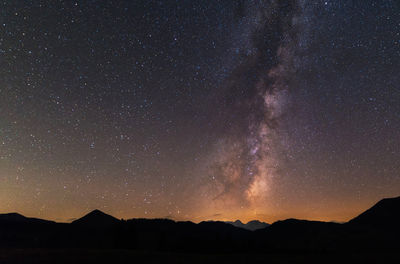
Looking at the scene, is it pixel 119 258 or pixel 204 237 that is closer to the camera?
pixel 119 258

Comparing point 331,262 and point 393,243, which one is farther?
point 393,243

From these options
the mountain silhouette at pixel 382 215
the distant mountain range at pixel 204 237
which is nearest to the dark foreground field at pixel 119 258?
the distant mountain range at pixel 204 237

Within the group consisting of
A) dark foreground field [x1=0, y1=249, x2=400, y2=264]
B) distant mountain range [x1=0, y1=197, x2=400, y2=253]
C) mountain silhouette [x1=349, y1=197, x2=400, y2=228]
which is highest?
mountain silhouette [x1=349, y1=197, x2=400, y2=228]

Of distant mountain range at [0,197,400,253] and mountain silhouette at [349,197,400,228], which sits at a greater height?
mountain silhouette at [349,197,400,228]

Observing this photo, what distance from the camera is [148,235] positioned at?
402 feet

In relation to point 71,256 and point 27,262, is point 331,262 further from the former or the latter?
point 27,262

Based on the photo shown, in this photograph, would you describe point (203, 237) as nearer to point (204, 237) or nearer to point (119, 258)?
point (204, 237)

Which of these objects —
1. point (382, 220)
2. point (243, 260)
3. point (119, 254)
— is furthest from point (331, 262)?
point (382, 220)

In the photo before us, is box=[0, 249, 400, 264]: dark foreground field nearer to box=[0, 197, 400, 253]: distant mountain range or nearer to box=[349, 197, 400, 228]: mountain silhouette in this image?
box=[0, 197, 400, 253]: distant mountain range

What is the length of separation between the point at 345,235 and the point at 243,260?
104 m

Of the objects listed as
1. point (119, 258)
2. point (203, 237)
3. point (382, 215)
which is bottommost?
point (119, 258)

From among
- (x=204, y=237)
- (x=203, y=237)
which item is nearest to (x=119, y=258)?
(x=203, y=237)

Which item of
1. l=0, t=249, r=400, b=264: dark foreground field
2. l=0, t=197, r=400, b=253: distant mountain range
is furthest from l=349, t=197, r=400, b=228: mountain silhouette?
l=0, t=249, r=400, b=264: dark foreground field

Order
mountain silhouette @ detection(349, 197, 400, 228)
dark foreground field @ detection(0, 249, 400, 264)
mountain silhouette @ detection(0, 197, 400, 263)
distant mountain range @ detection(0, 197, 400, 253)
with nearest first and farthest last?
dark foreground field @ detection(0, 249, 400, 264)
mountain silhouette @ detection(0, 197, 400, 263)
distant mountain range @ detection(0, 197, 400, 253)
mountain silhouette @ detection(349, 197, 400, 228)
